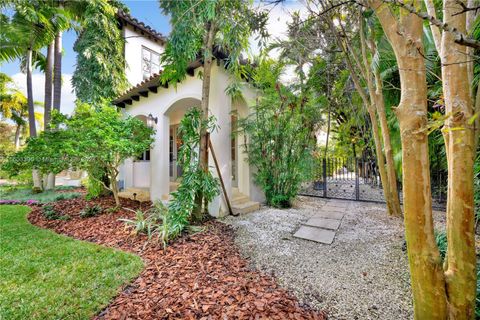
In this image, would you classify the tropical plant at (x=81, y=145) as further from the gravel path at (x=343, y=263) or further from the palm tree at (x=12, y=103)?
the palm tree at (x=12, y=103)

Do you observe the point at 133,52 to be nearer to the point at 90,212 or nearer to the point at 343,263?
the point at 90,212

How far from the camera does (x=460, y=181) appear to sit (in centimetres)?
156

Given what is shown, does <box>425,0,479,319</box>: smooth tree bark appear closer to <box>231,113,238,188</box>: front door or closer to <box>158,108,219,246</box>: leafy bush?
<box>158,108,219,246</box>: leafy bush

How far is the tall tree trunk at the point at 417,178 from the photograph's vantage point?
5.25ft

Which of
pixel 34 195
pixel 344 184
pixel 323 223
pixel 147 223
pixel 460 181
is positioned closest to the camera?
pixel 460 181

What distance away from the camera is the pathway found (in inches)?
158

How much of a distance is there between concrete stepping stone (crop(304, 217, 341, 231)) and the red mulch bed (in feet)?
6.28

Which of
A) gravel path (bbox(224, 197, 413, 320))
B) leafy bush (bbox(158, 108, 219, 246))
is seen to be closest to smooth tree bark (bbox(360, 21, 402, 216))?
gravel path (bbox(224, 197, 413, 320))

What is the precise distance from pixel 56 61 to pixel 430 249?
12718 mm

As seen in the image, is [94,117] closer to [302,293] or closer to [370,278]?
[302,293]

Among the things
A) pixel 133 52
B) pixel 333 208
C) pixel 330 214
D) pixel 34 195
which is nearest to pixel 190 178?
pixel 330 214

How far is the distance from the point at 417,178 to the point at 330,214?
4.15m

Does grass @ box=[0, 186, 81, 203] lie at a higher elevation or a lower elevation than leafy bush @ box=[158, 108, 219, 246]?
lower

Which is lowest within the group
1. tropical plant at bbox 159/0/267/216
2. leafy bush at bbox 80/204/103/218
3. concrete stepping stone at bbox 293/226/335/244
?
concrete stepping stone at bbox 293/226/335/244
